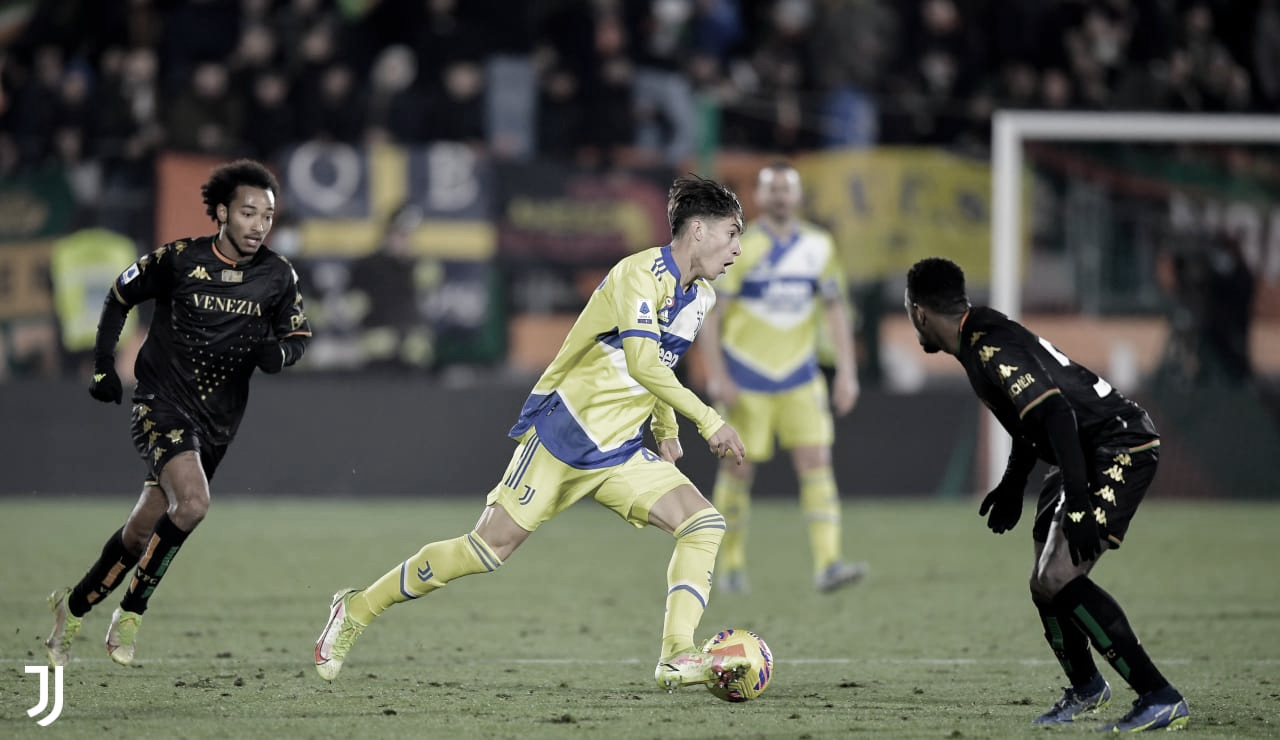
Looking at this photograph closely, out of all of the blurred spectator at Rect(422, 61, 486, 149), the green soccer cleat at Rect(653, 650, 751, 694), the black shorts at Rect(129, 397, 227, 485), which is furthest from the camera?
the blurred spectator at Rect(422, 61, 486, 149)

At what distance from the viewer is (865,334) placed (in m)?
14.0

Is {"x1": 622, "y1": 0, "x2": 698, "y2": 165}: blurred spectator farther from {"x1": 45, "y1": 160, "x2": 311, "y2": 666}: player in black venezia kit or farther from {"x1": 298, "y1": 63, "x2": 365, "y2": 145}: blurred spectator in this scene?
{"x1": 45, "y1": 160, "x2": 311, "y2": 666}: player in black venezia kit

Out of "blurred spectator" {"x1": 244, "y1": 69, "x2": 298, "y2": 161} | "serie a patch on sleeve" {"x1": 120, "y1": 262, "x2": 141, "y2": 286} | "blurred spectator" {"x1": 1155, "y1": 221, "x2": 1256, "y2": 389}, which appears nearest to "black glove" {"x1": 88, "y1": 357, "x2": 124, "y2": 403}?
"serie a patch on sleeve" {"x1": 120, "y1": 262, "x2": 141, "y2": 286}

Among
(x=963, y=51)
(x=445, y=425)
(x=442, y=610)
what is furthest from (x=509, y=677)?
(x=963, y=51)

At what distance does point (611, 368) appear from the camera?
254 inches

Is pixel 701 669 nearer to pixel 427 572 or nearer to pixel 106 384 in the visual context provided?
pixel 427 572

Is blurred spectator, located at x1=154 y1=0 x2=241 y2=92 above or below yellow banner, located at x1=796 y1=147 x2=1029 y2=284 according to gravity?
above

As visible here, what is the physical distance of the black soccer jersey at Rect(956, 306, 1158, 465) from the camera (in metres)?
5.79

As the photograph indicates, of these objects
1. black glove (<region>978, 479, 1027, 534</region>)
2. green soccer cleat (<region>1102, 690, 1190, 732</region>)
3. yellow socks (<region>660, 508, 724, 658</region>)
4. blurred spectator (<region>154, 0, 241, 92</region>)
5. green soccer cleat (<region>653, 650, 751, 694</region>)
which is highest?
blurred spectator (<region>154, 0, 241, 92</region>)

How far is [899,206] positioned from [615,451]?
8108mm

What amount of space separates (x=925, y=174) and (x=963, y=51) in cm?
234

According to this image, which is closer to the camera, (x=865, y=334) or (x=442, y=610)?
(x=442, y=610)

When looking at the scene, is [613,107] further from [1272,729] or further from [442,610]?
[1272,729]

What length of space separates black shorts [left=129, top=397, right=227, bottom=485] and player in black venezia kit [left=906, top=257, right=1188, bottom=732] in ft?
9.34
